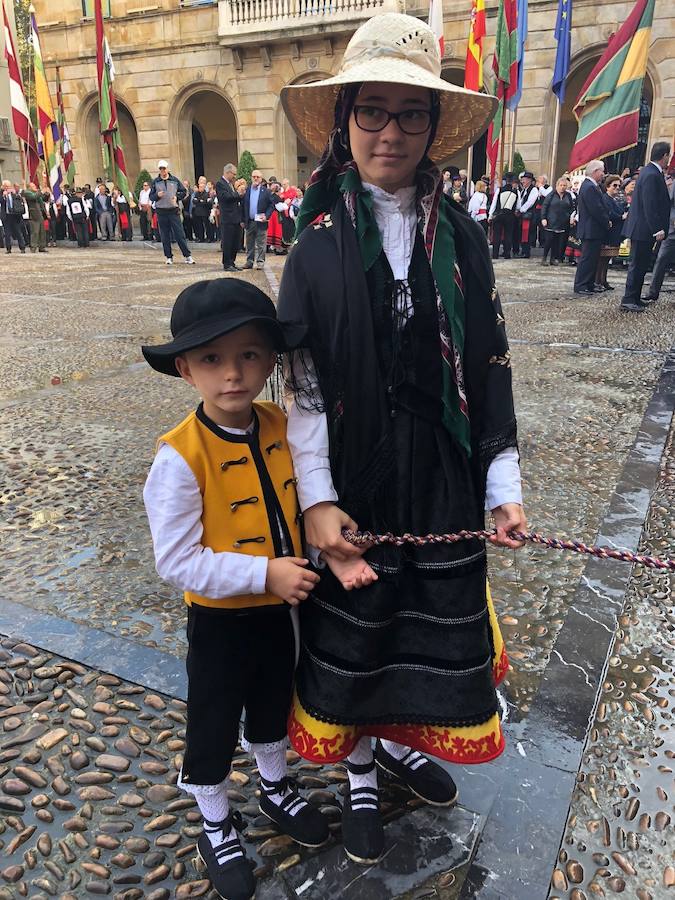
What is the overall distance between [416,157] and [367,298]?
0.35m

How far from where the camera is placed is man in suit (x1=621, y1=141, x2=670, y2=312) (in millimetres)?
8680

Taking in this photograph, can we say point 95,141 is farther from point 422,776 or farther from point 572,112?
point 422,776

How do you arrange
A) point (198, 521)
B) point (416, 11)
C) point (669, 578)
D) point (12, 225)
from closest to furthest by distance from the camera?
point (198, 521), point (669, 578), point (12, 225), point (416, 11)

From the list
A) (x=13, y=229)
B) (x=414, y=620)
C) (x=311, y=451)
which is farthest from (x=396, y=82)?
(x=13, y=229)

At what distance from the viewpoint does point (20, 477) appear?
3676 millimetres

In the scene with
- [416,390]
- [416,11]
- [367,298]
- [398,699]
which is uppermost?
[416,11]

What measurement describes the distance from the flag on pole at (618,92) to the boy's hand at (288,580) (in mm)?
11066

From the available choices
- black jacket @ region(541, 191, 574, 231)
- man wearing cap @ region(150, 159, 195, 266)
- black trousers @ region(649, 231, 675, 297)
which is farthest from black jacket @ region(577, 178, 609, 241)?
man wearing cap @ region(150, 159, 195, 266)

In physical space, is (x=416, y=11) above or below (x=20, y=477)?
above

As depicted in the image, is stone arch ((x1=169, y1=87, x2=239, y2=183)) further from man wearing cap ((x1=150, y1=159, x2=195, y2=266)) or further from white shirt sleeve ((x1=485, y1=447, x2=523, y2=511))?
white shirt sleeve ((x1=485, y1=447, x2=523, y2=511))

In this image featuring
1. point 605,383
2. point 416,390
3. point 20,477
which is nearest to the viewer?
point 416,390

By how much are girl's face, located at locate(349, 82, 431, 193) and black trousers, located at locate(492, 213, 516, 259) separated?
1523 cm

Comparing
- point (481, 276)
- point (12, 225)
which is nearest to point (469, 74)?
point (12, 225)

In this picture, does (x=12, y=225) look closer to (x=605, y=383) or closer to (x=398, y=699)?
→ (x=605, y=383)
